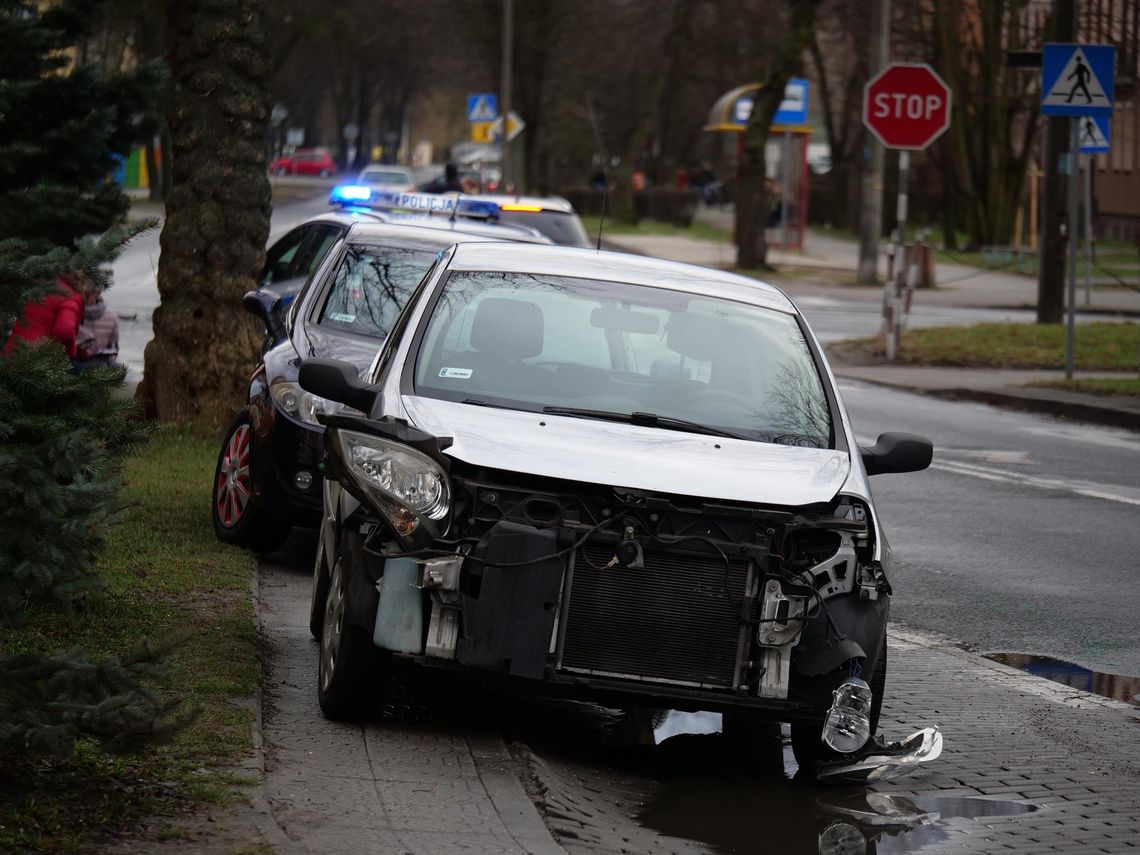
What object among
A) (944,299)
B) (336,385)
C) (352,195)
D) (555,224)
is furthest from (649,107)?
(336,385)

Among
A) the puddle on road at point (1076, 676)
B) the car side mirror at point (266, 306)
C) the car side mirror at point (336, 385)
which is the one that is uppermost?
the car side mirror at point (336, 385)

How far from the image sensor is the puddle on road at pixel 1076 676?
24.3 ft

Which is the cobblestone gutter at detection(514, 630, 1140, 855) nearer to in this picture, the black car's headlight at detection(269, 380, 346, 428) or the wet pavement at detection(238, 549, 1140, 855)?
the wet pavement at detection(238, 549, 1140, 855)

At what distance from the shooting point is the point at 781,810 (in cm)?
566

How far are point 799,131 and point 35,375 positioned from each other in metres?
46.4

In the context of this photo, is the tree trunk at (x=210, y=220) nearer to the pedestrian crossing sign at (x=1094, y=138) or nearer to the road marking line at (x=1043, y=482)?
the road marking line at (x=1043, y=482)

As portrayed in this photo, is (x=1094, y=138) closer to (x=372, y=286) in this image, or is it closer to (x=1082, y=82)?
(x=1082, y=82)

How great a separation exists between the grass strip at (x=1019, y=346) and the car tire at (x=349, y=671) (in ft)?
56.8

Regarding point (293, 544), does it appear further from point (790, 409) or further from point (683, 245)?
point (683, 245)

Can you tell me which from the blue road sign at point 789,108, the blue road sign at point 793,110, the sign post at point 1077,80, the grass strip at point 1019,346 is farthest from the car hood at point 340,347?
the blue road sign at point 793,110

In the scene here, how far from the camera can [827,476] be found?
595cm

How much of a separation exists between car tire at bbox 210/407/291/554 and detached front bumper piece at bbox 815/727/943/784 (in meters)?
3.74

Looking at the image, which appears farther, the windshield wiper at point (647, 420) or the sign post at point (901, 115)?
the sign post at point (901, 115)

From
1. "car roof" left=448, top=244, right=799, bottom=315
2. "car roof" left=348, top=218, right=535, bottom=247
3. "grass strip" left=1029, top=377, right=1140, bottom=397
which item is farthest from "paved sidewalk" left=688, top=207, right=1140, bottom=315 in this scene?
"car roof" left=448, top=244, right=799, bottom=315
